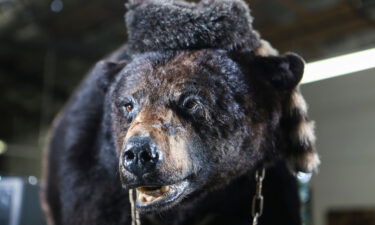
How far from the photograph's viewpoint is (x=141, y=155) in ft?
2.78

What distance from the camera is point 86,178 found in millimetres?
1244

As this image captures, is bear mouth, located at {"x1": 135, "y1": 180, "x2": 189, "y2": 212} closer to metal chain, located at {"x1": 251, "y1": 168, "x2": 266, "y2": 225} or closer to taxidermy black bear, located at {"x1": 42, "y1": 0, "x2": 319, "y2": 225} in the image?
taxidermy black bear, located at {"x1": 42, "y1": 0, "x2": 319, "y2": 225}

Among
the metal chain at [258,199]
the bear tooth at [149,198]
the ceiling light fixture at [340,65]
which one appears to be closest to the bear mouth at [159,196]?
the bear tooth at [149,198]

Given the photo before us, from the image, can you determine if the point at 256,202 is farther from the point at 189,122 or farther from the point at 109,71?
the point at 109,71

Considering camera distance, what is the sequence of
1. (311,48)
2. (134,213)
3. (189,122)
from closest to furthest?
(189,122), (134,213), (311,48)

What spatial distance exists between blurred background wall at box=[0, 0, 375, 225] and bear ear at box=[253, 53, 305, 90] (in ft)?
0.94

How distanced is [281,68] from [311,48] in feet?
3.49

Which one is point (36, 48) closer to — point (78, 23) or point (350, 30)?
point (78, 23)

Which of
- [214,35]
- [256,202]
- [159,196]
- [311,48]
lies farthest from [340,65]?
[159,196]

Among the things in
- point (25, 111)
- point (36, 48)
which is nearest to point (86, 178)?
point (36, 48)

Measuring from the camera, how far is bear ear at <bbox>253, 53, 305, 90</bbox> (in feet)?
3.43

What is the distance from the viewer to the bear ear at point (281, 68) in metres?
1.05

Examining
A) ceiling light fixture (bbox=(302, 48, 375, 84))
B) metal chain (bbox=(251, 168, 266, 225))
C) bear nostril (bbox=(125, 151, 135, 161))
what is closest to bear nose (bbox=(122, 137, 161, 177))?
bear nostril (bbox=(125, 151, 135, 161))

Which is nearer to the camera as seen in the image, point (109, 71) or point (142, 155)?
point (142, 155)
